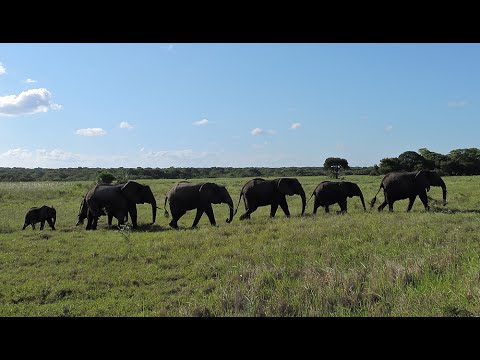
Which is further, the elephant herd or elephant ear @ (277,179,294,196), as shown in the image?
elephant ear @ (277,179,294,196)

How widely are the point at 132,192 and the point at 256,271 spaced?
11.7 m

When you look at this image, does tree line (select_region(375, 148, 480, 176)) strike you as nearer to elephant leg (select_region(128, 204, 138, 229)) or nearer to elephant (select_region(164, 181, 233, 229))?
elephant (select_region(164, 181, 233, 229))

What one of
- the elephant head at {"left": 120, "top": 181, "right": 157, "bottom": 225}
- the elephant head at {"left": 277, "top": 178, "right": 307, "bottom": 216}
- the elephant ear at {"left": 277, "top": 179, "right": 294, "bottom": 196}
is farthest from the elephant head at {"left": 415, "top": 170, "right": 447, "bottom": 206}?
the elephant head at {"left": 120, "top": 181, "right": 157, "bottom": 225}

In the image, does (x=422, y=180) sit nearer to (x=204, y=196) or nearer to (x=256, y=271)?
(x=204, y=196)

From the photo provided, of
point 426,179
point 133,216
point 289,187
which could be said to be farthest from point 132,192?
point 426,179

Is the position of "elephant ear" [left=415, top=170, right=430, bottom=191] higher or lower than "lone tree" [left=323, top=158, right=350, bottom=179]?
lower

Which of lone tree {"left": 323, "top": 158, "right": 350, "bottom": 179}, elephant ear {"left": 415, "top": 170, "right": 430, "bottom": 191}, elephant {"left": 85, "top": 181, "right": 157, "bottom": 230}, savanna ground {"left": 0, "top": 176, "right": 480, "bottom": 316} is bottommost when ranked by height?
savanna ground {"left": 0, "top": 176, "right": 480, "bottom": 316}

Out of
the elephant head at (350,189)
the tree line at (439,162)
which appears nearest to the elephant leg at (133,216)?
the elephant head at (350,189)

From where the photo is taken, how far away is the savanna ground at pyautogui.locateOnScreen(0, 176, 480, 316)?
5.38 metres

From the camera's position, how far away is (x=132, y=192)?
17.9 m

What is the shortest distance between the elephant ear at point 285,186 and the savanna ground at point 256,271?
4.90 metres
